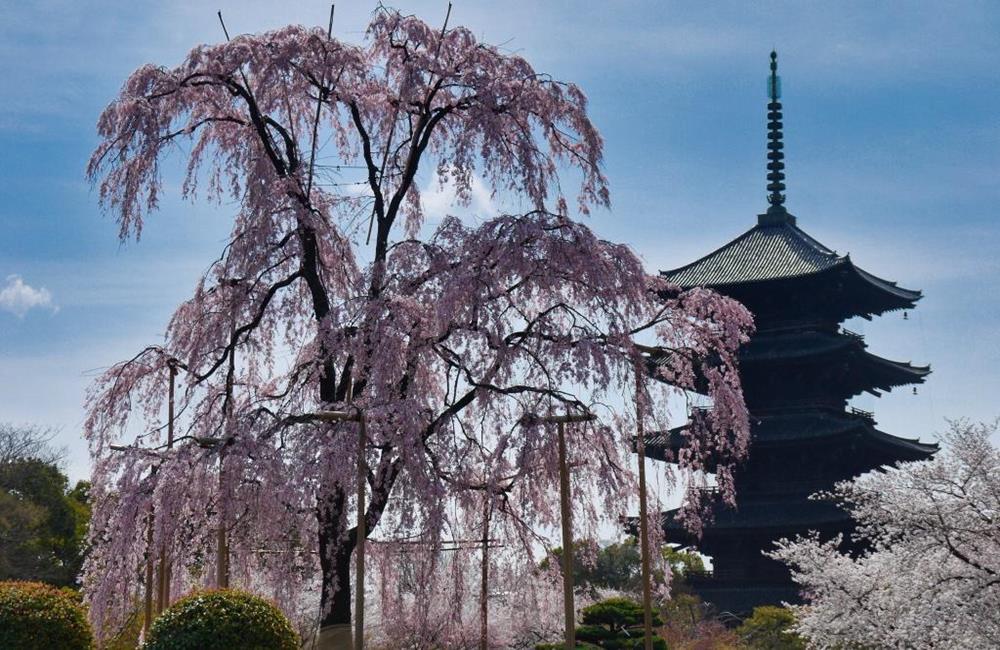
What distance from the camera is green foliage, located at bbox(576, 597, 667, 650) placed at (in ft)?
76.0

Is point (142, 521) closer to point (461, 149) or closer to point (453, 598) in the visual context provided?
point (453, 598)

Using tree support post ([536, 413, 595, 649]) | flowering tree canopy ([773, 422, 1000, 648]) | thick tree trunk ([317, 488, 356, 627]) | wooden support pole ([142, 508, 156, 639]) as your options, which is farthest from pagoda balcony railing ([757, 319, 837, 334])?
wooden support pole ([142, 508, 156, 639])

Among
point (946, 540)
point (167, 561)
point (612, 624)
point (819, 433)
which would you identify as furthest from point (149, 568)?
point (819, 433)

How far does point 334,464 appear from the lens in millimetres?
15336

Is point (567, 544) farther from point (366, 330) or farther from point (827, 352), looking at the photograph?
point (827, 352)

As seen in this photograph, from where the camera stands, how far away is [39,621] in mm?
15516

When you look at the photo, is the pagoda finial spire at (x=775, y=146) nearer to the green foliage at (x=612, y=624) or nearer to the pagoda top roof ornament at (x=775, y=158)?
the pagoda top roof ornament at (x=775, y=158)

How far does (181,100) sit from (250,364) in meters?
4.33

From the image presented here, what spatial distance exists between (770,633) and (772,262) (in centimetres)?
1325

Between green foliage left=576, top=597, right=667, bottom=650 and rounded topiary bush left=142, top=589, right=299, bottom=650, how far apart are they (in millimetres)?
10094

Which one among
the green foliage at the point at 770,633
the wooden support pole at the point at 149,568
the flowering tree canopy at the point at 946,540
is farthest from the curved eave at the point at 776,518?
the wooden support pole at the point at 149,568

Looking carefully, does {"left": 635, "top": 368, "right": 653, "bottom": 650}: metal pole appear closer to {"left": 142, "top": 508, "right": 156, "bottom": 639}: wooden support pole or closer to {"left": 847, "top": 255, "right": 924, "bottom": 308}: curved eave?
{"left": 142, "top": 508, "right": 156, "bottom": 639}: wooden support pole

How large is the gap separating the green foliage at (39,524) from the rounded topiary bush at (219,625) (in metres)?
24.7

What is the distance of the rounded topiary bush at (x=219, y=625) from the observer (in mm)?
13685
